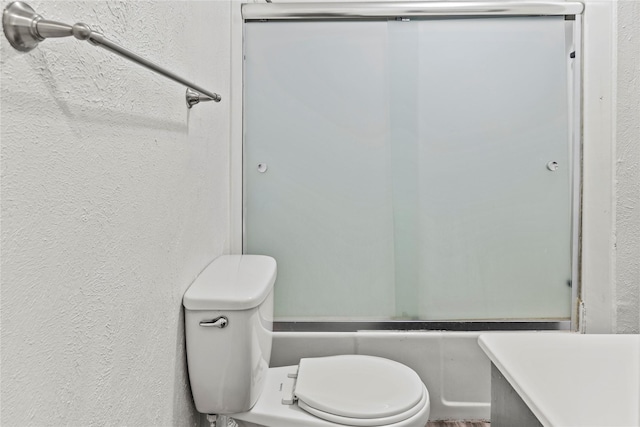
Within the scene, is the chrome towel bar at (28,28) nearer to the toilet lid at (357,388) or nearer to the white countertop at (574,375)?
the white countertop at (574,375)

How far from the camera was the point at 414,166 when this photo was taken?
1.63 meters

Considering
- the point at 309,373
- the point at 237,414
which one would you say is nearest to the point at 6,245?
the point at 237,414

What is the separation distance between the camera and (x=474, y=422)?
1.61 meters

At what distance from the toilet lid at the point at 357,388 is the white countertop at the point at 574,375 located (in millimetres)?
416

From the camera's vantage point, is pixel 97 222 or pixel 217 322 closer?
pixel 97 222

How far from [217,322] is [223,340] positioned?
5cm

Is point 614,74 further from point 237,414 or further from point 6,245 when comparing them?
point 6,245

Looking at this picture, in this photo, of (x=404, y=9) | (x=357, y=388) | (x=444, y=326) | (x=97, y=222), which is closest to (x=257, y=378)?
(x=357, y=388)

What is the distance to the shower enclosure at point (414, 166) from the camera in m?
1.61

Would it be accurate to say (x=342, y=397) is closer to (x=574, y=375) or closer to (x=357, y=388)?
(x=357, y=388)

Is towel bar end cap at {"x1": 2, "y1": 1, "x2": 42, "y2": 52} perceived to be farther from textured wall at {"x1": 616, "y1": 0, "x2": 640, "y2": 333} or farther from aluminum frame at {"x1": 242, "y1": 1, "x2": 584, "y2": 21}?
textured wall at {"x1": 616, "y1": 0, "x2": 640, "y2": 333}

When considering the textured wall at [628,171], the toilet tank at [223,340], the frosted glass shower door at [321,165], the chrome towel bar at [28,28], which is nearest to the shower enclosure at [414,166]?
the frosted glass shower door at [321,165]

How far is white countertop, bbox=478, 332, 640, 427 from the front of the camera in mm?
620

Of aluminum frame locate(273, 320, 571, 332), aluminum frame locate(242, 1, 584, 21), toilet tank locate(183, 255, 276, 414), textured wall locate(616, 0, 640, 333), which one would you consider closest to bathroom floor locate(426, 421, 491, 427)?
aluminum frame locate(273, 320, 571, 332)
